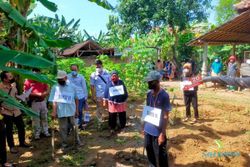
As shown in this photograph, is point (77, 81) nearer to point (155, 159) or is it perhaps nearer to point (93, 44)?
point (155, 159)

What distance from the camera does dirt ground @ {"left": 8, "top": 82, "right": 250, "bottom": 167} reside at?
578 centimetres

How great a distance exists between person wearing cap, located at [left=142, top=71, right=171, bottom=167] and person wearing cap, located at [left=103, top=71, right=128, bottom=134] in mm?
2021

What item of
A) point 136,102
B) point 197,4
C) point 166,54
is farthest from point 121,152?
point 197,4

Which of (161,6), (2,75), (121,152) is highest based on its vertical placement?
(161,6)

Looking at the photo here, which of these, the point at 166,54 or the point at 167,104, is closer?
the point at 167,104

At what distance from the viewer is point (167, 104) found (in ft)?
15.4

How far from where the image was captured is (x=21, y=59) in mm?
1797

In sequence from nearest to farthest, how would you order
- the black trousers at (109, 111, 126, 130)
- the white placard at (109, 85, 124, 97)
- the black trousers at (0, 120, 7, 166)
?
the black trousers at (0, 120, 7, 166), the white placard at (109, 85, 124, 97), the black trousers at (109, 111, 126, 130)

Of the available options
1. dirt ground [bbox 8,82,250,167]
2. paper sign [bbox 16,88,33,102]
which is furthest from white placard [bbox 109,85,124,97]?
paper sign [bbox 16,88,33,102]

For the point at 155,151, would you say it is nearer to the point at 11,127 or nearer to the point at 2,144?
the point at 2,144

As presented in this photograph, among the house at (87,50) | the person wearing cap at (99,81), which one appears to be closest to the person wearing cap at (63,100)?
the person wearing cap at (99,81)

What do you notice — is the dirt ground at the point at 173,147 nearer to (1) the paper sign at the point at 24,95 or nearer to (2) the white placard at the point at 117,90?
(2) the white placard at the point at 117,90

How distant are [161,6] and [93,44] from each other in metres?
6.00

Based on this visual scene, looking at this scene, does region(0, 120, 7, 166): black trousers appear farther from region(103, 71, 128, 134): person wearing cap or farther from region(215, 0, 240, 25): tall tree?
region(215, 0, 240, 25): tall tree
